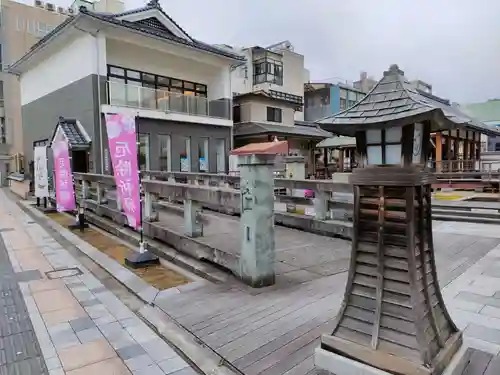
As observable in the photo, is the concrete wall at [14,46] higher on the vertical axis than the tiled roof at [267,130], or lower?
higher

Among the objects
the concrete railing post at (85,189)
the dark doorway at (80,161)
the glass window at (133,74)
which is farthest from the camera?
the glass window at (133,74)

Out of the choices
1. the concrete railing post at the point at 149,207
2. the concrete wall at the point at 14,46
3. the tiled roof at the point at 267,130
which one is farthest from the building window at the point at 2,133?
the concrete railing post at the point at 149,207

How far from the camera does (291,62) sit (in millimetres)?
27734

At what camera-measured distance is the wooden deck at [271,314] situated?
9.51 ft

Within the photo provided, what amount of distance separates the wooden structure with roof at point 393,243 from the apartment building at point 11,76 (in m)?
29.0

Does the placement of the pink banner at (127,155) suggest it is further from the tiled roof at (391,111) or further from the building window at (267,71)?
the building window at (267,71)

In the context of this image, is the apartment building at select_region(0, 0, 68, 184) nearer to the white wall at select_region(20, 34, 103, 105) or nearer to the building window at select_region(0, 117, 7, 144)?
the building window at select_region(0, 117, 7, 144)

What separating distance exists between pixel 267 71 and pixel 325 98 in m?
6.74

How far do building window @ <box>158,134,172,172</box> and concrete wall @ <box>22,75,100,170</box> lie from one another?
3022mm

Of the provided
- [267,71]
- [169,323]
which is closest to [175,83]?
[267,71]

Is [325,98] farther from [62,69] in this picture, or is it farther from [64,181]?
[64,181]

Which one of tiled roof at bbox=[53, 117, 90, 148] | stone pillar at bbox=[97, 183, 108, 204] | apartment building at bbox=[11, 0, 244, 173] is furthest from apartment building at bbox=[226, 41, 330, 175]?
stone pillar at bbox=[97, 183, 108, 204]

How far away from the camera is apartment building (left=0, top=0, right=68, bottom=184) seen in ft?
85.1

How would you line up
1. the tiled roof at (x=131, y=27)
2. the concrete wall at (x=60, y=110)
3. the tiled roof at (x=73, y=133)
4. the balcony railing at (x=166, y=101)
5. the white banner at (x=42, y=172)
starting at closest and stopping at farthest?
1. the white banner at (x=42, y=172)
2. the tiled roof at (x=131, y=27)
3. the tiled roof at (x=73, y=133)
4. the concrete wall at (x=60, y=110)
5. the balcony railing at (x=166, y=101)
